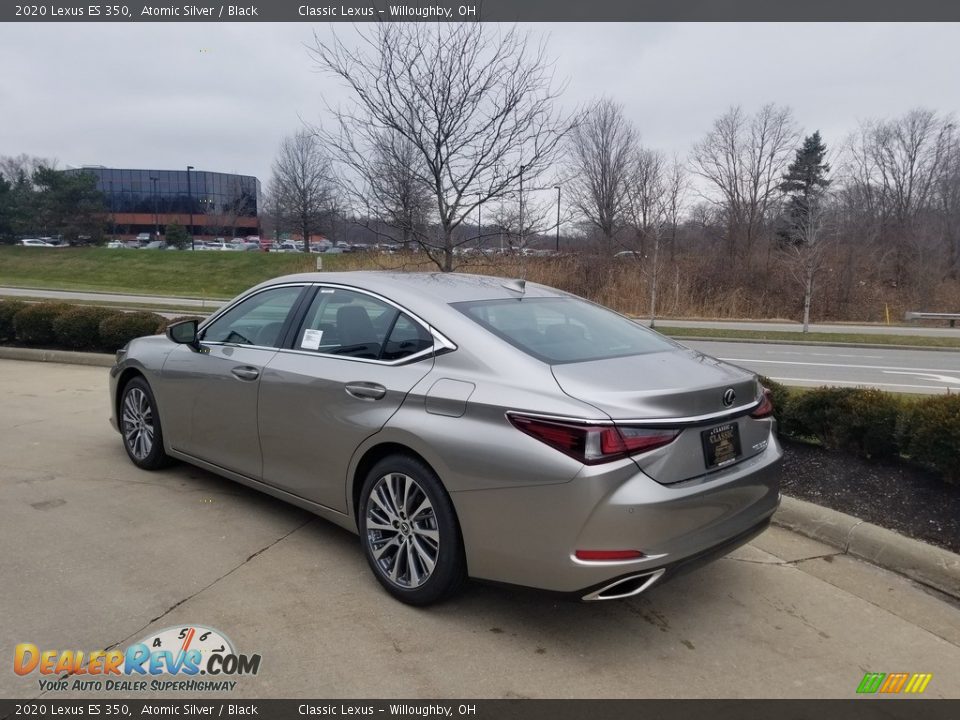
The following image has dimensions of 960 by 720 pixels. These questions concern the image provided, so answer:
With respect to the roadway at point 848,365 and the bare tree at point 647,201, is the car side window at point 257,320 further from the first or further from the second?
the bare tree at point 647,201

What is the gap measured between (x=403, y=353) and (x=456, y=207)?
224 inches

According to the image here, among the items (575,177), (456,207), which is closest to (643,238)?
(575,177)

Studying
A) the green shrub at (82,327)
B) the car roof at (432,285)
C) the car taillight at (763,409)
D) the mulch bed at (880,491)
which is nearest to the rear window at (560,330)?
the car roof at (432,285)

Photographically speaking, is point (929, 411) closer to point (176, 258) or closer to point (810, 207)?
point (810, 207)

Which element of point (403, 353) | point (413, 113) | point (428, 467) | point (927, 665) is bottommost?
point (927, 665)

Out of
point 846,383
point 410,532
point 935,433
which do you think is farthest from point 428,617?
point 846,383

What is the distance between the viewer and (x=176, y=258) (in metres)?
46.3

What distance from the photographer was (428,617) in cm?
322

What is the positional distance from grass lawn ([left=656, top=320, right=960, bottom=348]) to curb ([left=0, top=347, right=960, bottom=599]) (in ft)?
53.1

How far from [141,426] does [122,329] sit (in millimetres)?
5836

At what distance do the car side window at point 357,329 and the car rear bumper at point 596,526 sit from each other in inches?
36.2

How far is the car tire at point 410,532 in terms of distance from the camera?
10.2ft

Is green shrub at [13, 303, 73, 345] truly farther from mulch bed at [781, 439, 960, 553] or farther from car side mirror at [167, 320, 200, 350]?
mulch bed at [781, 439, 960, 553]
